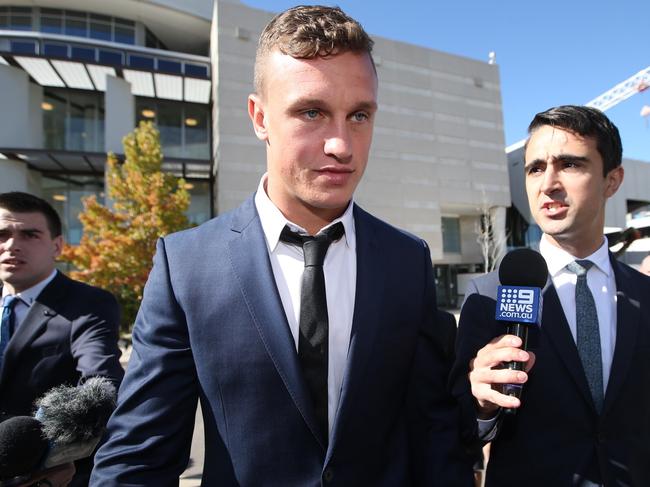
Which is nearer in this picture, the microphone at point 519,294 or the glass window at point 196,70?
the microphone at point 519,294

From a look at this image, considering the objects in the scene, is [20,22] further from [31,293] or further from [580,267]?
[580,267]

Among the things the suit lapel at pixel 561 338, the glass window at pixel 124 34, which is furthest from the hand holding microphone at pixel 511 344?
the glass window at pixel 124 34

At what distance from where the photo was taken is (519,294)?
1542 millimetres

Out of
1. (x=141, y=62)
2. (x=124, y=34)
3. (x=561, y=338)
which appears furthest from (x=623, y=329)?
(x=124, y=34)

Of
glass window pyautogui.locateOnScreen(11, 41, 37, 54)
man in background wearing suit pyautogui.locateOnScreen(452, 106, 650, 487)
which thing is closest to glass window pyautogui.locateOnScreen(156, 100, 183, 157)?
glass window pyautogui.locateOnScreen(11, 41, 37, 54)

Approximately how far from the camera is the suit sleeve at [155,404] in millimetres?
1354

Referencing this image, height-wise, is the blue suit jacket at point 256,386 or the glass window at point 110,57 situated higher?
the glass window at point 110,57

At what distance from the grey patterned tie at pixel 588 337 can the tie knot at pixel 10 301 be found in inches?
141

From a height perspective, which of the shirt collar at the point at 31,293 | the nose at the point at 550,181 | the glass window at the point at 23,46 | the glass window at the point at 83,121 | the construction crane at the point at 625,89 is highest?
the construction crane at the point at 625,89

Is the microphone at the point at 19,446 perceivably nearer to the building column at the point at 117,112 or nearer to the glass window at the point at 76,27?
the building column at the point at 117,112

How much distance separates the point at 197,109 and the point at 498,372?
1018 inches

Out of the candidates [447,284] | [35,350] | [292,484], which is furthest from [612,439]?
[447,284]

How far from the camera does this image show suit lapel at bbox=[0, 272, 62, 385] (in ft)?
8.44

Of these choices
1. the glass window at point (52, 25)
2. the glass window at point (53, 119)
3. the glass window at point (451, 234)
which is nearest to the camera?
the glass window at point (53, 119)
